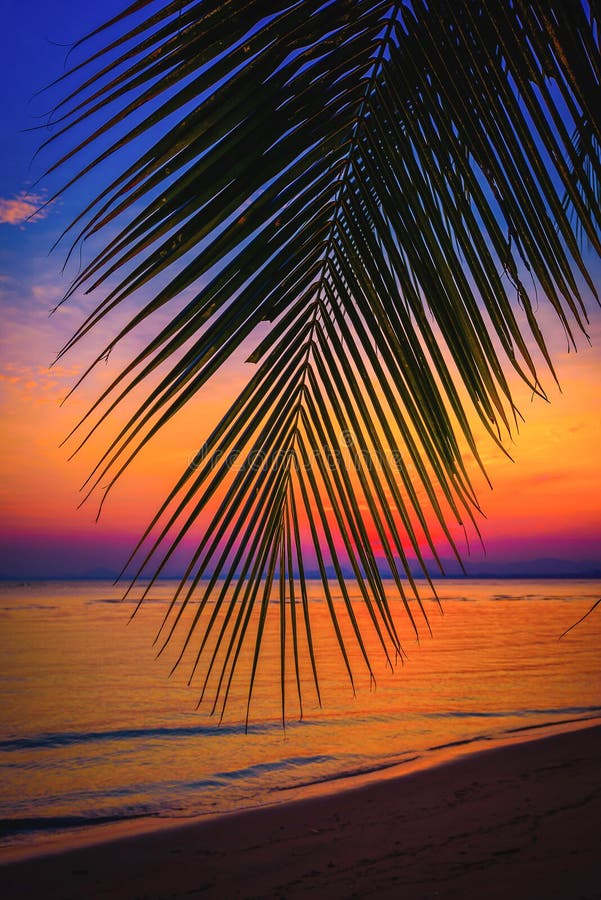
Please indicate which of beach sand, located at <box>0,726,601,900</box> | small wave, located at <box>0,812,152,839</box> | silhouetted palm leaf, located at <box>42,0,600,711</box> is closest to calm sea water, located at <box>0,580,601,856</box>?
small wave, located at <box>0,812,152,839</box>

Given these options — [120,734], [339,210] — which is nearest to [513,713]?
[120,734]

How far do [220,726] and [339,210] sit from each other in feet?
29.4

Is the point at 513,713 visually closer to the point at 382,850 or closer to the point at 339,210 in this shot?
the point at 382,850

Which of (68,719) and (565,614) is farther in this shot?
(565,614)

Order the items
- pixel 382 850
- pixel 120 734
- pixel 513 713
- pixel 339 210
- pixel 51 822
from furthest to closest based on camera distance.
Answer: pixel 513 713 → pixel 120 734 → pixel 51 822 → pixel 382 850 → pixel 339 210

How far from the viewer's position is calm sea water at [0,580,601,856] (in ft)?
21.7

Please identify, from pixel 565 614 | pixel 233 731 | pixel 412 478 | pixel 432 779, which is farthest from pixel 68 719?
pixel 565 614

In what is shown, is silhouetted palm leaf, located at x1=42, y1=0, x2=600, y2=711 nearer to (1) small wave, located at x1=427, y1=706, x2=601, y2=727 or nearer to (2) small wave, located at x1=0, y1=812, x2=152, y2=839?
(2) small wave, located at x1=0, y1=812, x2=152, y2=839

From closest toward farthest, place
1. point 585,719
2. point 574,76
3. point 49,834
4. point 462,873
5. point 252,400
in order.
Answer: point 574,76 < point 252,400 < point 462,873 < point 49,834 < point 585,719

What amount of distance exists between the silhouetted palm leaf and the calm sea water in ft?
17.4

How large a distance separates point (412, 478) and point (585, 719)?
990 cm

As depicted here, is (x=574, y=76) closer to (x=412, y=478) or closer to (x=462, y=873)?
(x=412, y=478)

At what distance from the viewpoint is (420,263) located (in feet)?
2.78

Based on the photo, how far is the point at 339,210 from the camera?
2.93 ft
